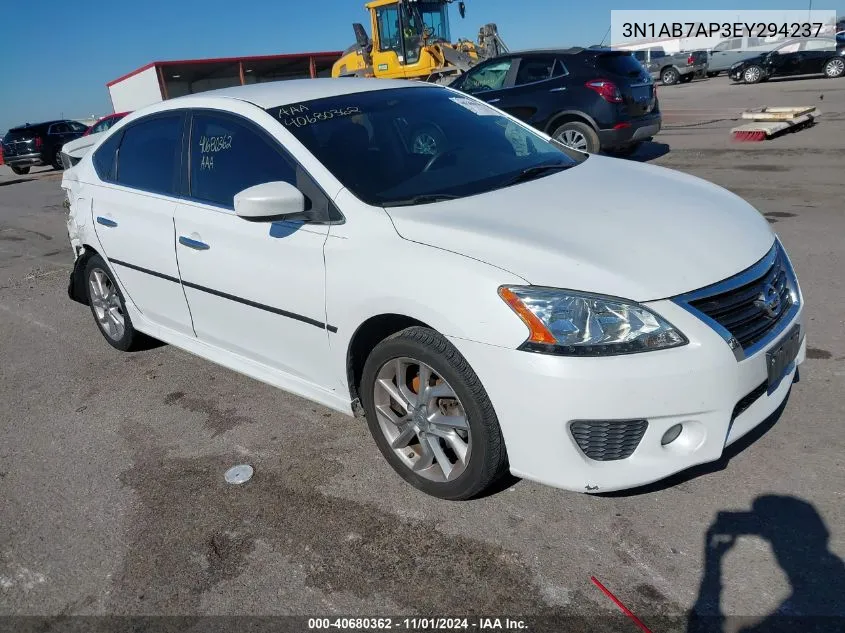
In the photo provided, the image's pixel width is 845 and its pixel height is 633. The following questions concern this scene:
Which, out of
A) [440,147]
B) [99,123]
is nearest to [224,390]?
[440,147]

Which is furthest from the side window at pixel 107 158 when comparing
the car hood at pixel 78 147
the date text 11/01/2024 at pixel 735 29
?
the date text 11/01/2024 at pixel 735 29

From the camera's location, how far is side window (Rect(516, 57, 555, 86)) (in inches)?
413

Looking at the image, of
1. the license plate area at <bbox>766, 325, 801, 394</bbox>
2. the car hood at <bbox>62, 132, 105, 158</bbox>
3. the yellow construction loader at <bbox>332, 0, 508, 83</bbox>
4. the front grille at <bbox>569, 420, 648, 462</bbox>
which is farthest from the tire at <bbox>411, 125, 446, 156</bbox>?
the yellow construction loader at <bbox>332, 0, 508, 83</bbox>

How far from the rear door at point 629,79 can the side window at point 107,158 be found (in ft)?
23.8

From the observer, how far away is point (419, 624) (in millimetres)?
2400

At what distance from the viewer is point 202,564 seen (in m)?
2.80

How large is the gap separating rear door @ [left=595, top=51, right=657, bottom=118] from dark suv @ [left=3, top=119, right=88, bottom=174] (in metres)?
18.3

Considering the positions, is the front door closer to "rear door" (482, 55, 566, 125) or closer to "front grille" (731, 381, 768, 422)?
"front grille" (731, 381, 768, 422)

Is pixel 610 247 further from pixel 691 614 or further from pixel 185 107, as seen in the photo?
pixel 185 107

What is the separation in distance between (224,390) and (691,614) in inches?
117

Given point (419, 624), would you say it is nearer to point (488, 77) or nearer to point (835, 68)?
point (488, 77)

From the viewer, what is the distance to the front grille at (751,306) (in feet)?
8.35

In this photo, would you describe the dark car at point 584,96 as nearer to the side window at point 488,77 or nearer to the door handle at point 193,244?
the side window at point 488,77

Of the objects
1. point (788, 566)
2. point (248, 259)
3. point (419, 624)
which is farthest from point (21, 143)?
point (788, 566)
